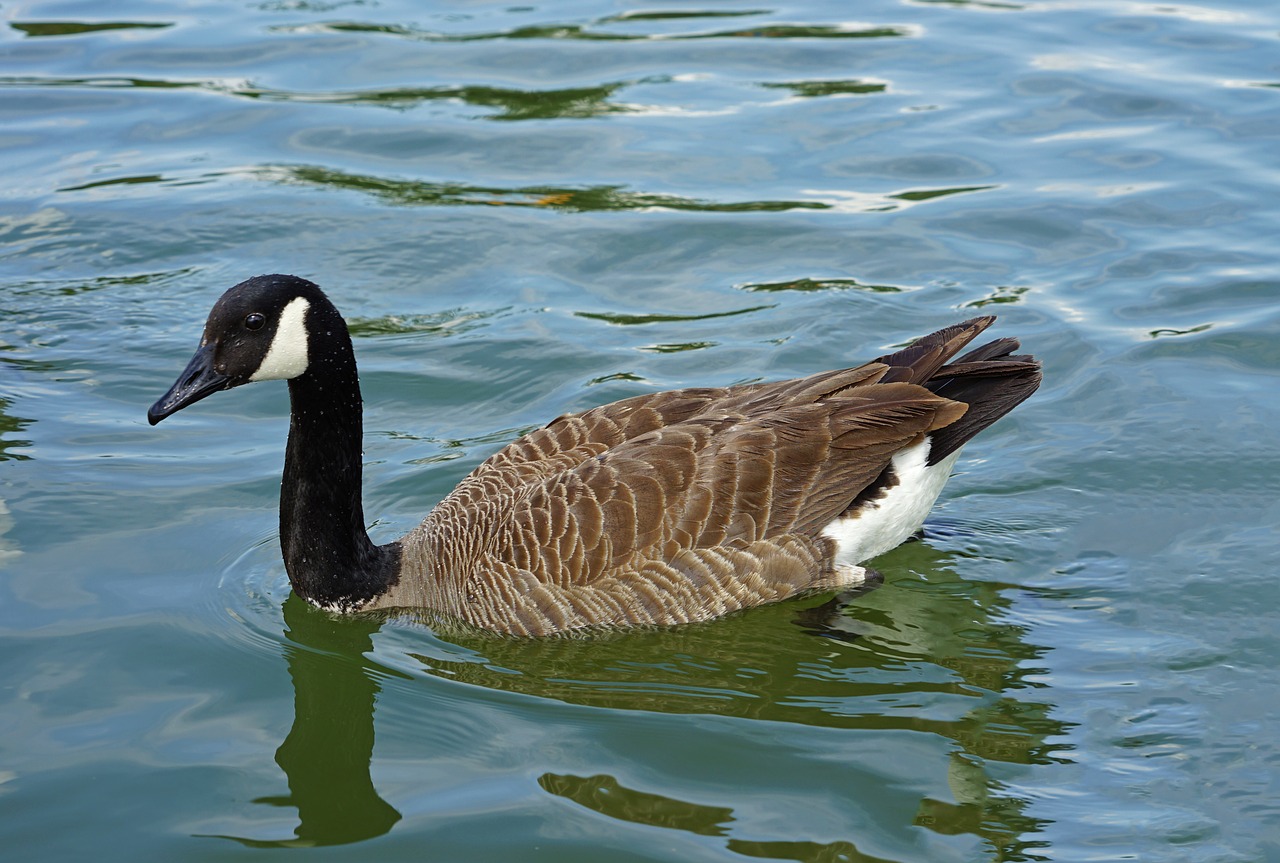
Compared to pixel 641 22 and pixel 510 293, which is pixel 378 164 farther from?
pixel 641 22

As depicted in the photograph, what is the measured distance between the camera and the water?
616cm

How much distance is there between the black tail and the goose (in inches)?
0.4

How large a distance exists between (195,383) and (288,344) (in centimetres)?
48

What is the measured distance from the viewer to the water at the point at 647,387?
20.2 ft

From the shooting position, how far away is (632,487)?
285 inches

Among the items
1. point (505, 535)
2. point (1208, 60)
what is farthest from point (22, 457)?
point (1208, 60)

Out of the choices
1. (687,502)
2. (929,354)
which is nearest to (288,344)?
(687,502)

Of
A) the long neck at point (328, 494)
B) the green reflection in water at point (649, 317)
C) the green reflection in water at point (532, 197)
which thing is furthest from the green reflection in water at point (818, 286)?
the long neck at point (328, 494)

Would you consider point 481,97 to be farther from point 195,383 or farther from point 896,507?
point 896,507

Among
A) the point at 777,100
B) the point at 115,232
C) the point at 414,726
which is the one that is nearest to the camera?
the point at 414,726

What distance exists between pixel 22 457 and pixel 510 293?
12.5 ft

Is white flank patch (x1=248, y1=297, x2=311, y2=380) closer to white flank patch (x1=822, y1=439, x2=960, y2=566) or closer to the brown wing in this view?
the brown wing

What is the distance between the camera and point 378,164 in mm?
13719

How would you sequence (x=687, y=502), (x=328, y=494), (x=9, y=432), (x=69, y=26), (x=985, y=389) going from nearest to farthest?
(x=687, y=502), (x=328, y=494), (x=985, y=389), (x=9, y=432), (x=69, y=26)
